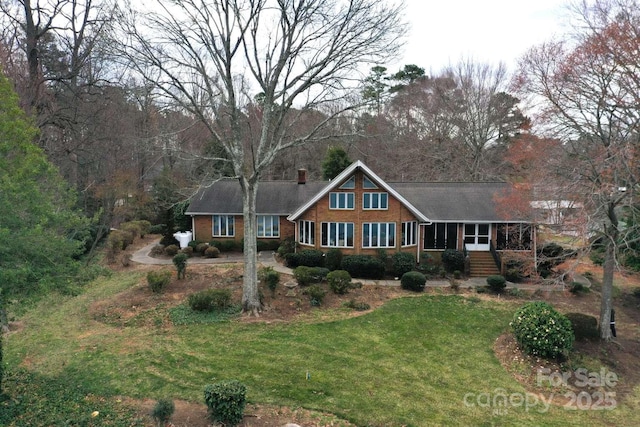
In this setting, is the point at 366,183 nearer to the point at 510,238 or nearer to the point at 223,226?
the point at 510,238

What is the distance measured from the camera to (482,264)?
900 inches

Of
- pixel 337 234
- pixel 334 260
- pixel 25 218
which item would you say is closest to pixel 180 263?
pixel 334 260

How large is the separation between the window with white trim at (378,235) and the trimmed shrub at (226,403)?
52.0ft

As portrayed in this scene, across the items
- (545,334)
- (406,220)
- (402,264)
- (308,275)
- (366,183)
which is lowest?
(545,334)

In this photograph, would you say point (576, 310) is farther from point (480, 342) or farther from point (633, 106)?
point (633, 106)

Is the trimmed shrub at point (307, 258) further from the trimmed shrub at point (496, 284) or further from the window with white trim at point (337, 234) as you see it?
the trimmed shrub at point (496, 284)

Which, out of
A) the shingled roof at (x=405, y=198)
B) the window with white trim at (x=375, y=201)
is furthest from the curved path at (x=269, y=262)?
the window with white trim at (x=375, y=201)

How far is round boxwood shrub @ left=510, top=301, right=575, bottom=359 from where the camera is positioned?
39.2 feet

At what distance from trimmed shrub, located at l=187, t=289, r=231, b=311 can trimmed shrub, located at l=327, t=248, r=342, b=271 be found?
22.6 feet

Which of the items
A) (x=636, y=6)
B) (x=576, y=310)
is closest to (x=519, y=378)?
(x=576, y=310)

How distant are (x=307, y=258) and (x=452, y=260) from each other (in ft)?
27.8

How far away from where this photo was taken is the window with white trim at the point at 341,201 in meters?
22.6

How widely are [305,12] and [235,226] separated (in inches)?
662

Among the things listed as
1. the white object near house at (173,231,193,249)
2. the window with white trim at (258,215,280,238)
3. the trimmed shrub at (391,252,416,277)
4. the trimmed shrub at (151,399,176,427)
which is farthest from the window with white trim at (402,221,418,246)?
the trimmed shrub at (151,399,176,427)
